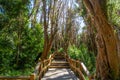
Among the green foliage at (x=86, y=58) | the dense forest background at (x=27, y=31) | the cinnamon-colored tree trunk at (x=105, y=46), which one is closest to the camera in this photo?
the cinnamon-colored tree trunk at (x=105, y=46)

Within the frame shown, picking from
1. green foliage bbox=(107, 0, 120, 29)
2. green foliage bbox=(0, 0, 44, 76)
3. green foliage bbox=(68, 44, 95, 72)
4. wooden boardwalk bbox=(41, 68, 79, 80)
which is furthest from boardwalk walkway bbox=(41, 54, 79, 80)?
green foliage bbox=(107, 0, 120, 29)

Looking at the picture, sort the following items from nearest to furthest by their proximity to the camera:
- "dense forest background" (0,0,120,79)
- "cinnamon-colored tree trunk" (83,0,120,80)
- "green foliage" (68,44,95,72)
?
"cinnamon-colored tree trunk" (83,0,120,80) → "dense forest background" (0,0,120,79) → "green foliage" (68,44,95,72)

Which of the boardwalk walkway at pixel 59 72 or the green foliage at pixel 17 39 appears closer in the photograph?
the green foliage at pixel 17 39

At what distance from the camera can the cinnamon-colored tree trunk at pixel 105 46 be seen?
10.3m

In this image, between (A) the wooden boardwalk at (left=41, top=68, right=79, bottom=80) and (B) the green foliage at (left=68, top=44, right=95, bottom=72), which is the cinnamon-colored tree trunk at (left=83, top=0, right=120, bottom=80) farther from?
(B) the green foliage at (left=68, top=44, right=95, bottom=72)

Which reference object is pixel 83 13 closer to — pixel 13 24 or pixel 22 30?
pixel 22 30

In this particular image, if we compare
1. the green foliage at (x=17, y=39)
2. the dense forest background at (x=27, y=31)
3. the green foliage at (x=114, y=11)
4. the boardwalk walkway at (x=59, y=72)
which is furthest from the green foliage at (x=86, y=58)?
the green foliage at (x=114, y=11)

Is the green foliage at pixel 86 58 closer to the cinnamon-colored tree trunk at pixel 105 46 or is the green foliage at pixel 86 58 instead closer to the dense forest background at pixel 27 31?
the dense forest background at pixel 27 31

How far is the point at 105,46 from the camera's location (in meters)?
10.6

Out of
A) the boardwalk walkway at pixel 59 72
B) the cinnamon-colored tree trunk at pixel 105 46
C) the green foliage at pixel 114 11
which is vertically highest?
the green foliage at pixel 114 11

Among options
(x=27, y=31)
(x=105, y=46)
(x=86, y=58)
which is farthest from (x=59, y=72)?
(x=105, y=46)

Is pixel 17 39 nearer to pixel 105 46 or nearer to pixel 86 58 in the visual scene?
pixel 86 58

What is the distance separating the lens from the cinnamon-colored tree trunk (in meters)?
10.3

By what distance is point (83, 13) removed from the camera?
65.9 ft
